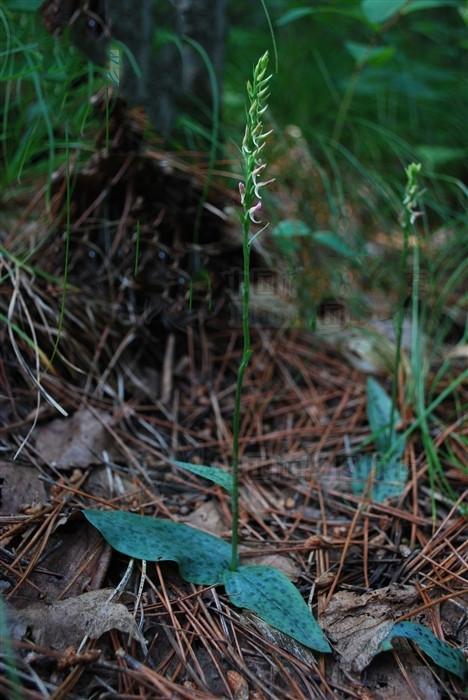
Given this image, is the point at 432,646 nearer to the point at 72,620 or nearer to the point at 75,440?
the point at 72,620

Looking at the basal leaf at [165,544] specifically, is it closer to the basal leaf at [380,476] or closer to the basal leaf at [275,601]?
the basal leaf at [275,601]

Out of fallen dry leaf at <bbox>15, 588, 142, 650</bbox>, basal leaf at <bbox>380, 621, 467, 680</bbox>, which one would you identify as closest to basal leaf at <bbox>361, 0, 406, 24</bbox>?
basal leaf at <bbox>380, 621, 467, 680</bbox>

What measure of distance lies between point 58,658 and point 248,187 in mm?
963

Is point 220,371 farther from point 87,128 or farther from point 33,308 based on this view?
point 87,128

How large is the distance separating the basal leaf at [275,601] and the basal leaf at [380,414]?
69 cm

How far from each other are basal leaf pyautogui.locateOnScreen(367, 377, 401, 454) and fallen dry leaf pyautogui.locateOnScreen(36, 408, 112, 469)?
870mm

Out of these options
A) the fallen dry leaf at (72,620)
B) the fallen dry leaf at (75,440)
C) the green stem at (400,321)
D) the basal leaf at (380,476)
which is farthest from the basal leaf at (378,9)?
the fallen dry leaf at (72,620)

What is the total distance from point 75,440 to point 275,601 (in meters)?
0.74

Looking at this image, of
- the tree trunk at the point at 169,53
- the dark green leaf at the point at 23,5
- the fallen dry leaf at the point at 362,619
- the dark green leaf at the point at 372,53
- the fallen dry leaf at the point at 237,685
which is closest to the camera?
the fallen dry leaf at the point at 237,685

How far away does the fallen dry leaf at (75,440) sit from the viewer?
1621mm

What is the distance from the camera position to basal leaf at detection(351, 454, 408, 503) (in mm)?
1762

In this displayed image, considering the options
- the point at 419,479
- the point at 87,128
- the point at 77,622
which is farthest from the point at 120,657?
the point at 87,128

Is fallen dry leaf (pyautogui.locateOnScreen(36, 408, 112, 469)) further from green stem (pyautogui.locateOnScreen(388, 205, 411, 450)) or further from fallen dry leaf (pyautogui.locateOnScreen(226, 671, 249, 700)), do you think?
green stem (pyautogui.locateOnScreen(388, 205, 411, 450))

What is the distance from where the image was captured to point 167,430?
1.93 metres
